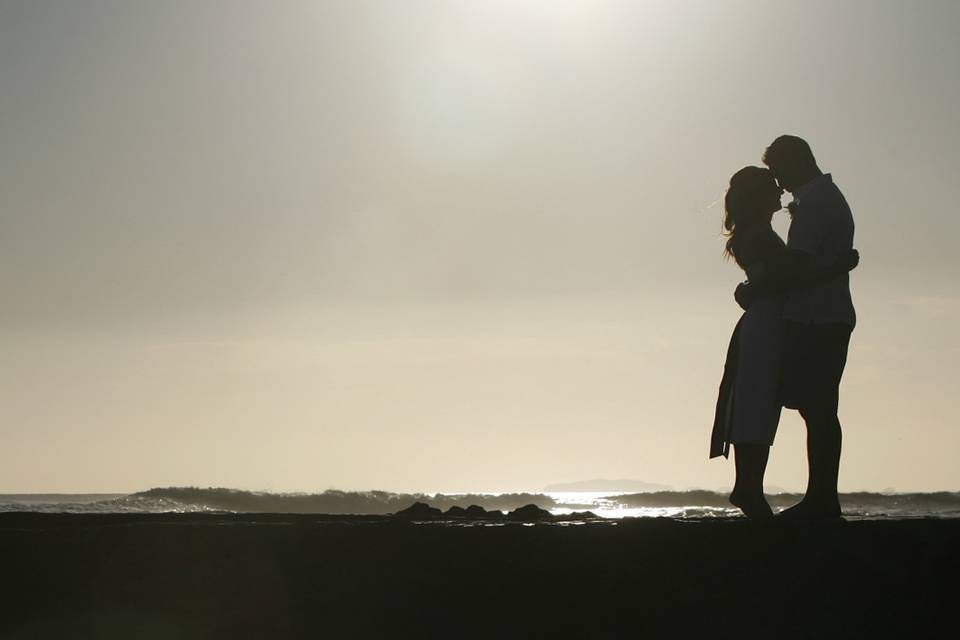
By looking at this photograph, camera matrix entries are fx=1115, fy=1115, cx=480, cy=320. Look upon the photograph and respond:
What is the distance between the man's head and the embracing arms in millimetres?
597

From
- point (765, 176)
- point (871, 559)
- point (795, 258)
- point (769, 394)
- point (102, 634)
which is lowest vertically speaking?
point (102, 634)

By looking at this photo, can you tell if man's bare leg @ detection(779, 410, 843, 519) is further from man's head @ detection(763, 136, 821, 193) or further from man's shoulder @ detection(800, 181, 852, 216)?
man's head @ detection(763, 136, 821, 193)

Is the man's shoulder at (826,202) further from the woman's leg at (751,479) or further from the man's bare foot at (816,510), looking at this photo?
the man's bare foot at (816,510)

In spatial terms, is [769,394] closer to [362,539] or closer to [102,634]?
[362,539]

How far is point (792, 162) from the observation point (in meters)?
6.24

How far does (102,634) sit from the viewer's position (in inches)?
134

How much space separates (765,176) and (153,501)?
31.7 meters

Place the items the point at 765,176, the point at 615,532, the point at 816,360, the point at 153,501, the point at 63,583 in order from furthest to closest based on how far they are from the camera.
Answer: the point at 153,501
the point at 765,176
the point at 816,360
the point at 615,532
the point at 63,583

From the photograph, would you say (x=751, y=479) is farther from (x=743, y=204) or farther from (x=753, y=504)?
(x=743, y=204)

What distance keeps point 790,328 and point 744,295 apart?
1.12 feet

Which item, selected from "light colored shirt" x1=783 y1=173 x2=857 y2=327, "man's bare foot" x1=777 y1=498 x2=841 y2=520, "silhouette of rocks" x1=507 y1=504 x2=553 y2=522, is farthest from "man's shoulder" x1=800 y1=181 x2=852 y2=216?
"silhouette of rocks" x1=507 y1=504 x2=553 y2=522

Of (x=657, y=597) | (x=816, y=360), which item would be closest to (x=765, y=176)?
(x=816, y=360)

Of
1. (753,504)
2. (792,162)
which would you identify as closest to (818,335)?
(753,504)

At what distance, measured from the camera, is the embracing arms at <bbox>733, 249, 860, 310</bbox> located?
5684mm
